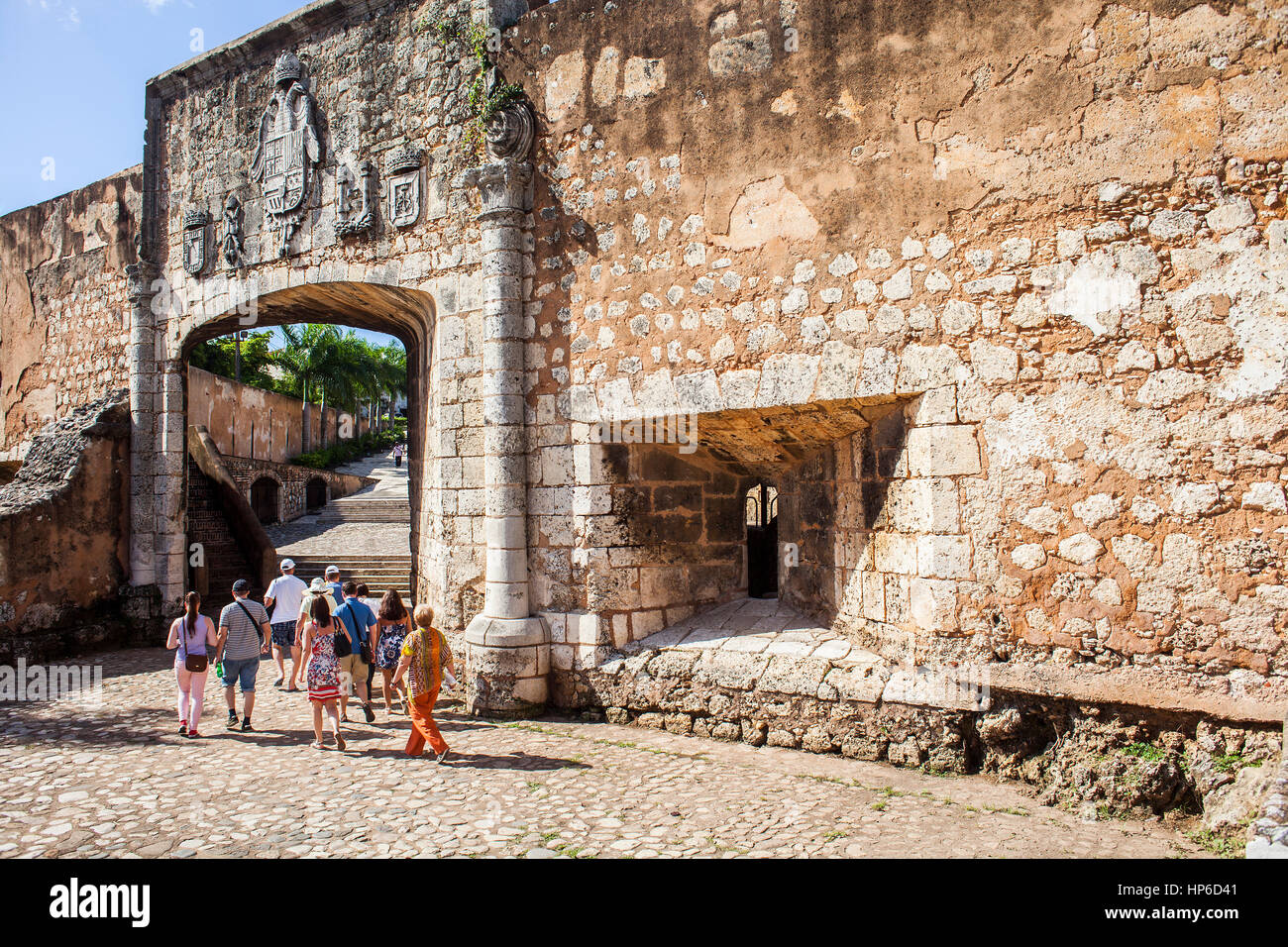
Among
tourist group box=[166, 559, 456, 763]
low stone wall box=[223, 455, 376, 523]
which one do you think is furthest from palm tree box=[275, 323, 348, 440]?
tourist group box=[166, 559, 456, 763]

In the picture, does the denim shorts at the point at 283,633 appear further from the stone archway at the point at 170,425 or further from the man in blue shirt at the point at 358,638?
the stone archway at the point at 170,425

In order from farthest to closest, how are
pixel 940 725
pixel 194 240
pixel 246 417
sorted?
pixel 246 417 → pixel 194 240 → pixel 940 725

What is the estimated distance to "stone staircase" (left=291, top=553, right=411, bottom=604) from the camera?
13.8 metres

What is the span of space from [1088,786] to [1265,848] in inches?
66.9

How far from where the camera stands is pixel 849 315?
18.0 ft

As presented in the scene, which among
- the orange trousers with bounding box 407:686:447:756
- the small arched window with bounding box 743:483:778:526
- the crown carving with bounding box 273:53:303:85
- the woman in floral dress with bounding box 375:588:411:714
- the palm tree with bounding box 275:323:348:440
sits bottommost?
the orange trousers with bounding box 407:686:447:756

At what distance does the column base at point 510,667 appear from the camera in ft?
21.7

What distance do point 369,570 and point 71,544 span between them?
207 inches

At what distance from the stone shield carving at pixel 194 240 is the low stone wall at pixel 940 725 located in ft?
22.1

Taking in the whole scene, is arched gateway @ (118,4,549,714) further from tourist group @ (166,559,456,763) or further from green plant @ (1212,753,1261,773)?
green plant @ (1212,753,1261,773)

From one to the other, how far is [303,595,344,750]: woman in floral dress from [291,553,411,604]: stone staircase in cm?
722

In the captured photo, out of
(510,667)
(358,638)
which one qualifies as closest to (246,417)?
(358,638)

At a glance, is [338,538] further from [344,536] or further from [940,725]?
[940,725]

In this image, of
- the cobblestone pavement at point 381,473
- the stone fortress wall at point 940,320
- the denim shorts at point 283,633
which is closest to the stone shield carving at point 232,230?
the denim shorts at point 283,633
